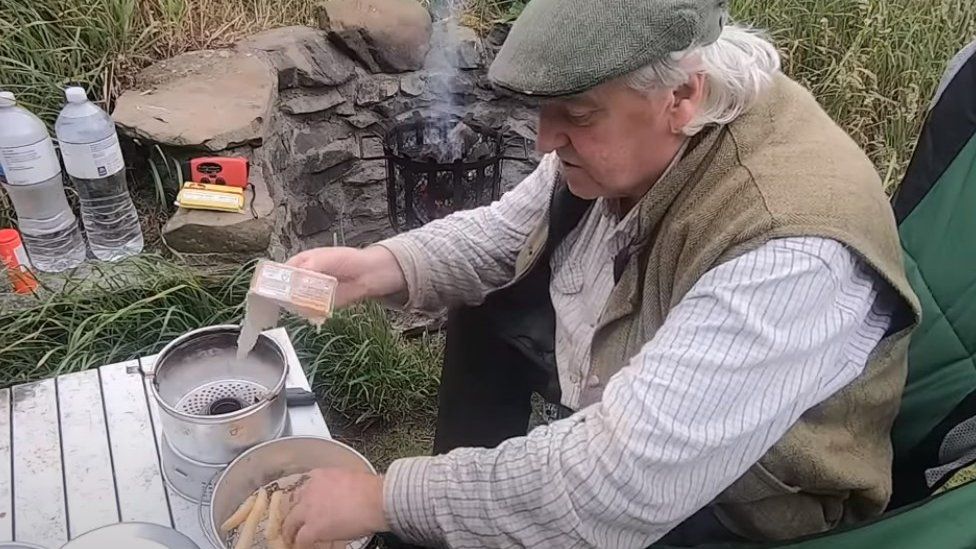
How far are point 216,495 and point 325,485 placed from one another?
0.16 m

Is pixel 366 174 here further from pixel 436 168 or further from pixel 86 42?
pixel 86 42

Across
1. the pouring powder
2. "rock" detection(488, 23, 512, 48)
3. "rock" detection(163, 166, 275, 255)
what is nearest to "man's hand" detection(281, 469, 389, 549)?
the pouring powder

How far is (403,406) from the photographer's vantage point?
120 inches

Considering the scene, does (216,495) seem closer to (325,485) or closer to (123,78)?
(325,485)

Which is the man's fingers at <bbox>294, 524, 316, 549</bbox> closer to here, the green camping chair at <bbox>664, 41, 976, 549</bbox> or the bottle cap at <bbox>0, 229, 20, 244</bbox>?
the green camping chair at <bbox>664, 41, 976, 549</bbox>

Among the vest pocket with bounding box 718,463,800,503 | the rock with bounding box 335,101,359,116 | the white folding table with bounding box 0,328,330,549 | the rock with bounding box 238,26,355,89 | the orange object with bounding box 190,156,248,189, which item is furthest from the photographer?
the rock with bounding box 335,101,359,116

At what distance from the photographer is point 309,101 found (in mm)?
3549

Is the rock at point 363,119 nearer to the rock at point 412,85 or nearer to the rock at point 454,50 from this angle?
the rock at point 412,85

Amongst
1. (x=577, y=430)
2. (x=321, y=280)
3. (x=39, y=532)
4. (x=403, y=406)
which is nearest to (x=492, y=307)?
(x=321, y=280)

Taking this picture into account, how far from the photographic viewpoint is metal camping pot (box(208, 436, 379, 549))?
4.53 feet

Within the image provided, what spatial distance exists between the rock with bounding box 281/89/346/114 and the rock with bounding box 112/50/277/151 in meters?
0.21

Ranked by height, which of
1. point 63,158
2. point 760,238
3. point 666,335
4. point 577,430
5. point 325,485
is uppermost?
point 760,238

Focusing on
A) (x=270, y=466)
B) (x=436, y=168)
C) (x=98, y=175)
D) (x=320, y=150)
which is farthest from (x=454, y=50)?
(x=270, y=466)

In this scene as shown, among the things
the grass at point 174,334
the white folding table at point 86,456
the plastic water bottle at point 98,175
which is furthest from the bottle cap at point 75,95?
the white folding table at point 86,456
